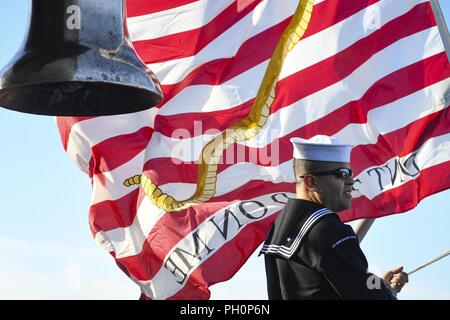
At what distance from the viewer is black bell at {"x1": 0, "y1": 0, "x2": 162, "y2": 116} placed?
248cm

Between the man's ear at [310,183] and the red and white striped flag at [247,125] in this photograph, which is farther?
the red and white striped flag at [247,125]

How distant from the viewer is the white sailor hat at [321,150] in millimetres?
4254

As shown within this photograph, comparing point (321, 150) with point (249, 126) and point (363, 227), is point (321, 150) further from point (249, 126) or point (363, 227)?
point (249, 126)

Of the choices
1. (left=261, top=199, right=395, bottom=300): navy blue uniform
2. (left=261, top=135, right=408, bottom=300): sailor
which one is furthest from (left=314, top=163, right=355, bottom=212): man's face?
(left=261, top=199, right=395, bottom=300): navy blue uniform

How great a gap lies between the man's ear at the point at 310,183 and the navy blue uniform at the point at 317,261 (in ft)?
0.32

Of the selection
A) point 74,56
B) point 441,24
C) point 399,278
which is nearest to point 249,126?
point 441,24

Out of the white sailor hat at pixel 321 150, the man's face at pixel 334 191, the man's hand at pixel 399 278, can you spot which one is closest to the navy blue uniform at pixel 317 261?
the man's face at pixel 334 191

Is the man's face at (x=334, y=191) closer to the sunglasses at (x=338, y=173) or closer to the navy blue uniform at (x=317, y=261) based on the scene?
the sunglasses at (x=338, y=173)

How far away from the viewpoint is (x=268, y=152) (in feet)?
21.8

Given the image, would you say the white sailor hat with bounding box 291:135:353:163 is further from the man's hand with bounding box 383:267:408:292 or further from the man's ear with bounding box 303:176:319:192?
the man's hand with bounding box 383:267:408:292

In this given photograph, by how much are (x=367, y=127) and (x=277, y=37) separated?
1027mm

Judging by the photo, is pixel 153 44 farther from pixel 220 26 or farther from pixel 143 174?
pixel 143 174

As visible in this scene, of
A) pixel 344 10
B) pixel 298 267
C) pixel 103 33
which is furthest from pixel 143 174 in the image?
pixel 103 33

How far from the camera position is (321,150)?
430cm
